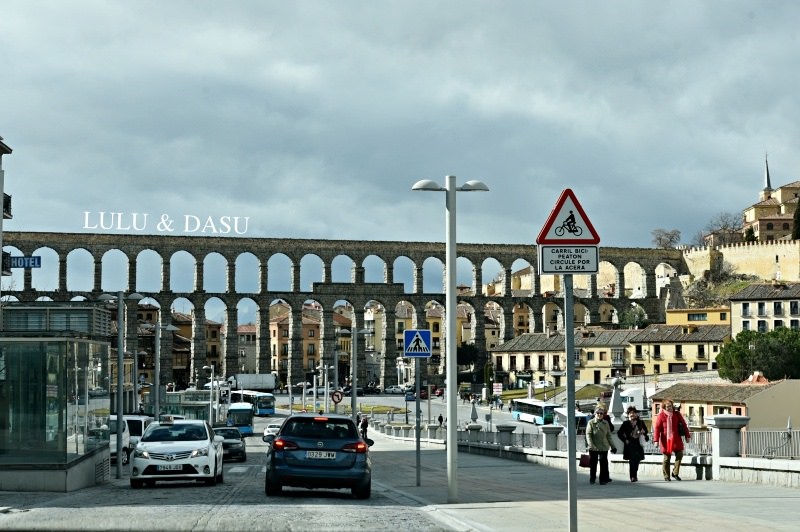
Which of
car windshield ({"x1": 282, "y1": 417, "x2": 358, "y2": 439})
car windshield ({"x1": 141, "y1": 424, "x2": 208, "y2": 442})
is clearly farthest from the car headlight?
car windshield ({"x1": 282, "y1": 417, "x2": 358, "y2": 439})

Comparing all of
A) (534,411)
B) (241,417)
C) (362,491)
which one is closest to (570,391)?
(362,491)

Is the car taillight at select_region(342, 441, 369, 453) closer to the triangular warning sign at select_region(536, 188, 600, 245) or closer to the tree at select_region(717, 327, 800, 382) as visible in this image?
the triangular warning sign at select_region(536, 188, 600, 245)

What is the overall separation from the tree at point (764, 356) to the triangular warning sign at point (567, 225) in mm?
94903

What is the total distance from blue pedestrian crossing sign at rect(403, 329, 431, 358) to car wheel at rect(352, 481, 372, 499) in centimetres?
450

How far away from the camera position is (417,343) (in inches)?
1020

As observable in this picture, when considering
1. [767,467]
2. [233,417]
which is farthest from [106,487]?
[233,417]

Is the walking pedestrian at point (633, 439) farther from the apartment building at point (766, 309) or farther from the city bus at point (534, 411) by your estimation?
the apartment building at point (766, 309)

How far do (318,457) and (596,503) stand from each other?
5.05 m

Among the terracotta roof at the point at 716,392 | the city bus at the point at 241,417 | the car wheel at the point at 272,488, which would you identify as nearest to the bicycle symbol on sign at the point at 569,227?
the car wheel at the point at 272,488

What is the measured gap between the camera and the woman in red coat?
25000 mm

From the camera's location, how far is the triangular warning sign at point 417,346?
25750mm

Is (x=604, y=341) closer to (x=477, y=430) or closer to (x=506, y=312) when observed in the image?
(x=506, y=312)

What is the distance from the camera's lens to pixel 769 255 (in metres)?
157

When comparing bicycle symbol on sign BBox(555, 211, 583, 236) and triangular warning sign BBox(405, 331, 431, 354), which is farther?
triangular warning sign BBox(405, 331, 431, 354)
